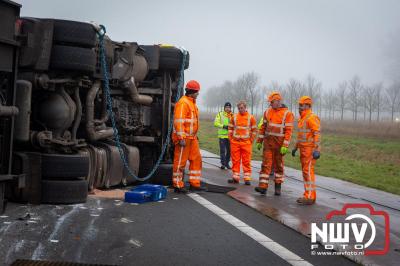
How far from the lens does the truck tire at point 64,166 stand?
273 inches

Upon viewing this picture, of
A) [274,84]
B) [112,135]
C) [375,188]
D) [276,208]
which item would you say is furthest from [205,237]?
[274,84]

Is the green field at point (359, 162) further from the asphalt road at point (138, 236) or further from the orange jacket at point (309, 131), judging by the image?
the asphalt road at point (138, 236)

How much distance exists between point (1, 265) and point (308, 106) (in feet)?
20.5

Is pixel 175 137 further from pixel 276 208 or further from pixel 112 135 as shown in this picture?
pixel 276 208

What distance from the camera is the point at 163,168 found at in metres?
9.80

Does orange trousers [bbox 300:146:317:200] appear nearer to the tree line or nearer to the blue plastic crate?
the blue plastic crate

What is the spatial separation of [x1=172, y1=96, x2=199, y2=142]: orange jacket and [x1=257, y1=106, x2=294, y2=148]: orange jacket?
135 centimetres

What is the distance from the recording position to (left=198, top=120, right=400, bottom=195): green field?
15267 mm

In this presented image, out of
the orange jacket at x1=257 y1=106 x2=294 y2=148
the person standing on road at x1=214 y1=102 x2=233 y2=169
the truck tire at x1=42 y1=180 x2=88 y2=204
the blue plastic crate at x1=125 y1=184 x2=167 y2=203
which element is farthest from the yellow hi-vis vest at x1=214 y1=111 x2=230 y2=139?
the truck tire at x1=42 y1=180 x2=88 y2=204

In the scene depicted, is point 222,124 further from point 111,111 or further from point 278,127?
point 111,111

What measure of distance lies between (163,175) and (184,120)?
1.22 meters

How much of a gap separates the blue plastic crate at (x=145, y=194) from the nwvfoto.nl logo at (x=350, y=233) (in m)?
2.44

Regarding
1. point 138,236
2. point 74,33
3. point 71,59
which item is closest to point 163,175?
point 71,59

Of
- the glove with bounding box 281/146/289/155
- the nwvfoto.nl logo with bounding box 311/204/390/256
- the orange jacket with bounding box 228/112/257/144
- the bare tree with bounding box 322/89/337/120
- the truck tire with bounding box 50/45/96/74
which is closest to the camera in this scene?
the nwvfoto.nl logo with bounding box 311/204/390/256
